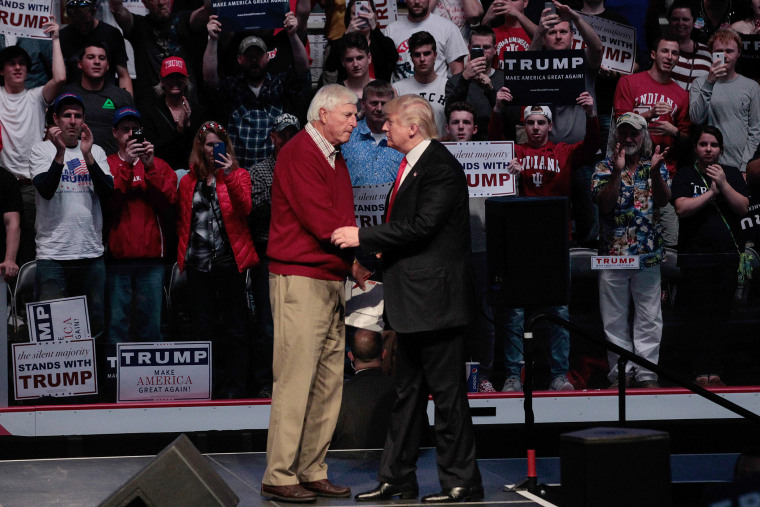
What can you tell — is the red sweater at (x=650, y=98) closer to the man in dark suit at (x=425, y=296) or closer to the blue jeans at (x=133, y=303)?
the blue jeans at (x=133, y=303)

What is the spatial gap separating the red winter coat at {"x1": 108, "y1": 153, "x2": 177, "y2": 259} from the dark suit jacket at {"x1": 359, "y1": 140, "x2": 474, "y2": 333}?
11.1 feet

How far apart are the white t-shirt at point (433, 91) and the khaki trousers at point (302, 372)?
Answer: 431 centimetres

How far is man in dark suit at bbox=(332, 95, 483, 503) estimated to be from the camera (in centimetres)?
620

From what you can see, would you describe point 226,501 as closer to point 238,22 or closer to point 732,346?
point 732,346

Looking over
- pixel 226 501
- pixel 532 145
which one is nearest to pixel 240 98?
pixel 532 145

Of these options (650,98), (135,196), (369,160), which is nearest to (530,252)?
(369,160)

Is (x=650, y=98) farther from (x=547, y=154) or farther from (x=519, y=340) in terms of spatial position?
(x=519, y=340)

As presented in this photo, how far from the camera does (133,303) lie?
848 centimetres

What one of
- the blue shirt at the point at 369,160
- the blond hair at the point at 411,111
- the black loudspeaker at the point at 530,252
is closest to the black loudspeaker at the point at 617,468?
the blond hair at the point at 411,111

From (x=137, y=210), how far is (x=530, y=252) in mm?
3358

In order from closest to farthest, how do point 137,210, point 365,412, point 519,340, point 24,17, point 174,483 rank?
point 174,483 → point 365,412 → point 519,340 → point 137,210 → point 24,17

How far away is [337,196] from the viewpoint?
21.2ft

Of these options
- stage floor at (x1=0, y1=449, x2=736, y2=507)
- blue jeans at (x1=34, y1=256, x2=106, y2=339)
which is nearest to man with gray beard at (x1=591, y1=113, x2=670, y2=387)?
stage floor at (x1=0, y1=449, x2=736, y2=507)

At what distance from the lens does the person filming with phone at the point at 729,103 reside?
430 inches
